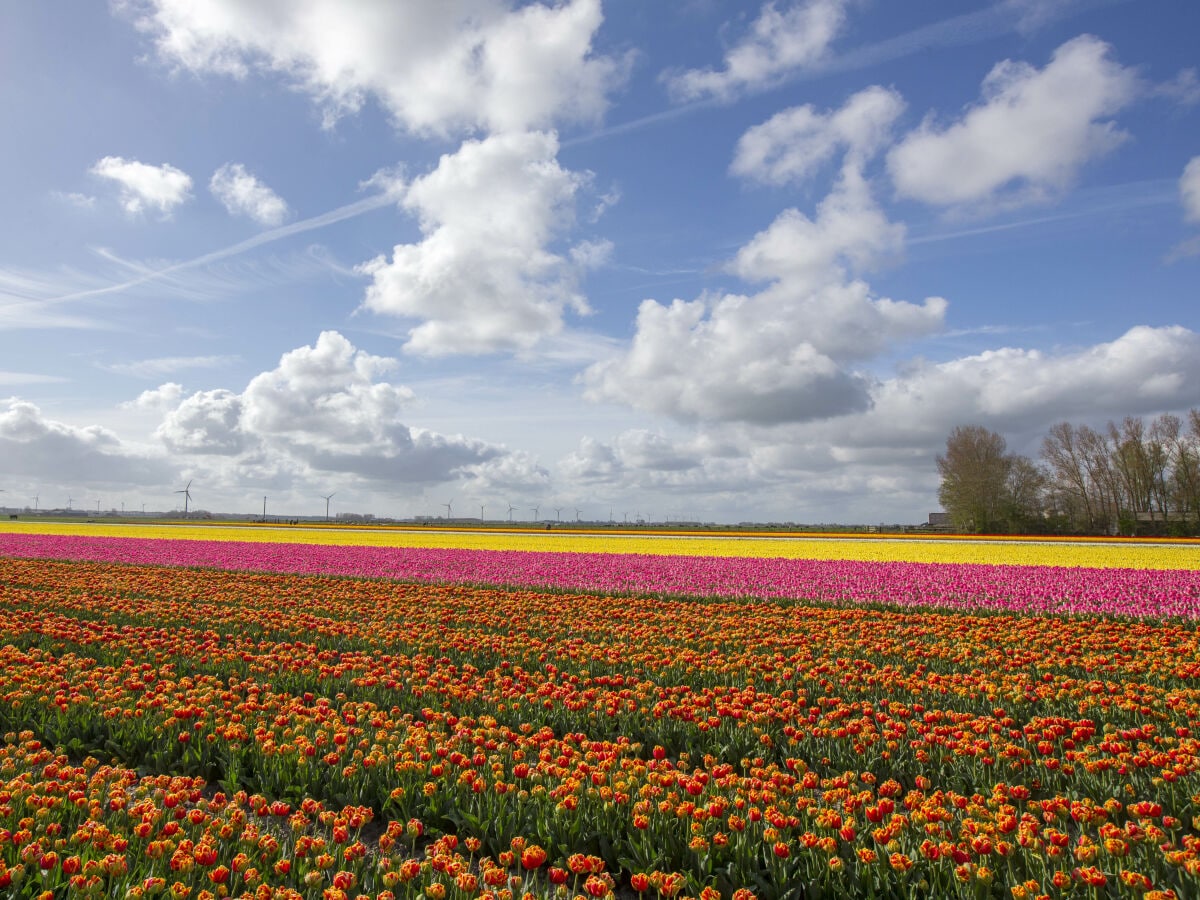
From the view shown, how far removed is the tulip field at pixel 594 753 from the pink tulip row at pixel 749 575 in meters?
1.90

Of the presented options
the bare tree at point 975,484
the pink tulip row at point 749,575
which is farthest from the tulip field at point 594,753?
the bare tree at point 975,484

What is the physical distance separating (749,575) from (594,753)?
16.2 metres

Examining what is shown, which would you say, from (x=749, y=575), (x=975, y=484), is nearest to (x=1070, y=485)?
(x=975, y=484)

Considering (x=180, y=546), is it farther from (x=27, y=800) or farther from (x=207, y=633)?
(x=27, y=800)

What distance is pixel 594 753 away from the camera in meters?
5.84

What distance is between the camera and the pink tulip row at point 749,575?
16625 millimetres

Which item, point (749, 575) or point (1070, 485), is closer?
point (749, 575)

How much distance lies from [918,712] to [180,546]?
1284 inches

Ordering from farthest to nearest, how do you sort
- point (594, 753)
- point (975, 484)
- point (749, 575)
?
1. point (975, 484)
2. point (749, 575)
3. point (594, 753)

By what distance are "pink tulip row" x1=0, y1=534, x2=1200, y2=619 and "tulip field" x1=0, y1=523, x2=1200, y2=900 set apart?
6.24 ft

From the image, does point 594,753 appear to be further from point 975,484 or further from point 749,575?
point 975,484

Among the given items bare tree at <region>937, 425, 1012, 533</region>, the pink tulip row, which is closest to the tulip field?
the pink tulip row

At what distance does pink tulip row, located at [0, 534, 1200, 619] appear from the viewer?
655 inches

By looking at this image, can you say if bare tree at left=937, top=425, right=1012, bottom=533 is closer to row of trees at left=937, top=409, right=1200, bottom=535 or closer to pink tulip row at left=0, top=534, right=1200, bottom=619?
row of trees at left=937, top=409, right=1200, bottom=535
